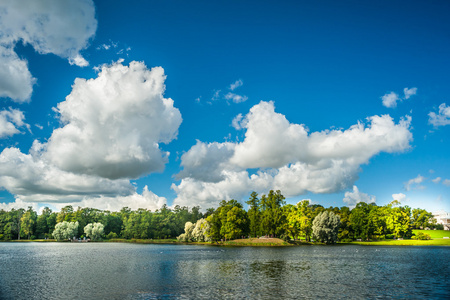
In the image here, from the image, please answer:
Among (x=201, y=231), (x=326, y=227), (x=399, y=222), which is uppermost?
(x=399, y=222)

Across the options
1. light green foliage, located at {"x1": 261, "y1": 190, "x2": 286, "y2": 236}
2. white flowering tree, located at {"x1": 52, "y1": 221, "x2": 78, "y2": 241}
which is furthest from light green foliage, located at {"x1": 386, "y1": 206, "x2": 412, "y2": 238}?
white flowering tree, located at {"x1": 52, "y1": 221, "x2": 78, "y2": 241}

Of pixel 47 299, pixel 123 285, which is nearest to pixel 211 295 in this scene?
pixel 123 285

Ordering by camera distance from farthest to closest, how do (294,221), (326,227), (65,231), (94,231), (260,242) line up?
(65,231) → (94,231) → (294,221) → (326,227) → (260,242)

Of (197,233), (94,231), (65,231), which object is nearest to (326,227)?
(197,233)

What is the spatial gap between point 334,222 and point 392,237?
50.1 meters

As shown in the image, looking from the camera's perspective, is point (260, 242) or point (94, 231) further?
point (94, 231)

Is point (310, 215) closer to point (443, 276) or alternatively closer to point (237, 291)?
point (443, 276)

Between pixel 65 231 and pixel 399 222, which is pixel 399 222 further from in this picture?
pixel 65 231

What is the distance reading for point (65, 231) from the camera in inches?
7628

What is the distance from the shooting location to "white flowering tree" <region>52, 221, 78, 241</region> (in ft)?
637

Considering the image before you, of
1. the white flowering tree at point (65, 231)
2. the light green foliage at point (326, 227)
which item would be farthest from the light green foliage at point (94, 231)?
the light green foliage at point (326, 227)

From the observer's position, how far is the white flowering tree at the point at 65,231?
194125mm

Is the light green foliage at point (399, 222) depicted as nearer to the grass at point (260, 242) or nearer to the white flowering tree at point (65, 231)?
the grass at point (260, 242)

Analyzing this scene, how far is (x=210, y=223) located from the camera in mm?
143250
